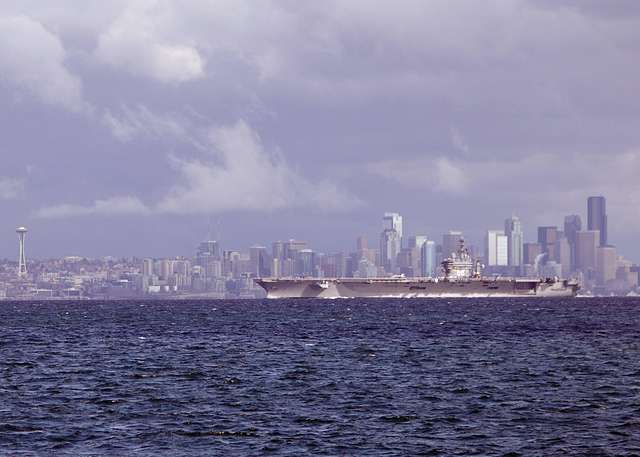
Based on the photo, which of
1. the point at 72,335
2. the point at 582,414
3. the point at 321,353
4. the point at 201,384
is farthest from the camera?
the point at 72,335

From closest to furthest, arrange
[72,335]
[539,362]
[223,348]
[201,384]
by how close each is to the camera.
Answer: [201,384], [539,362], [223,348], [72,335]

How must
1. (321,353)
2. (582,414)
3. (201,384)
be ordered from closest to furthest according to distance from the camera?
(582,414) → (201,384) → (321,353)

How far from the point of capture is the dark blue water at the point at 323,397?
42.4m

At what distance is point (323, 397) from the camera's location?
Answer: 55.8 meters

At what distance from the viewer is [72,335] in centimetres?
11475

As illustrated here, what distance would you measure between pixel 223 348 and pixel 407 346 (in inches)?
585

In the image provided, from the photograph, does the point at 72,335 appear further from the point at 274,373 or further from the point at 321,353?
the point at 274,373

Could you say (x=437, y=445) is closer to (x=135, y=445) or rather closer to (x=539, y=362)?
(x=135, y=445)

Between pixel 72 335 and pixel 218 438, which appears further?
pixel 72 335

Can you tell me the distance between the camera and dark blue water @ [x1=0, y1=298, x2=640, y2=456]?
139ft

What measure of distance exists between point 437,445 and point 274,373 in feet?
89.6

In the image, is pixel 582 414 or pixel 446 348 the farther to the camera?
pixel 446 348

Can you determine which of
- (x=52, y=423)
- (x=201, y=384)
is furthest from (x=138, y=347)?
(x=52, y=423)

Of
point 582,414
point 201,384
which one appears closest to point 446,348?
point 201,384
